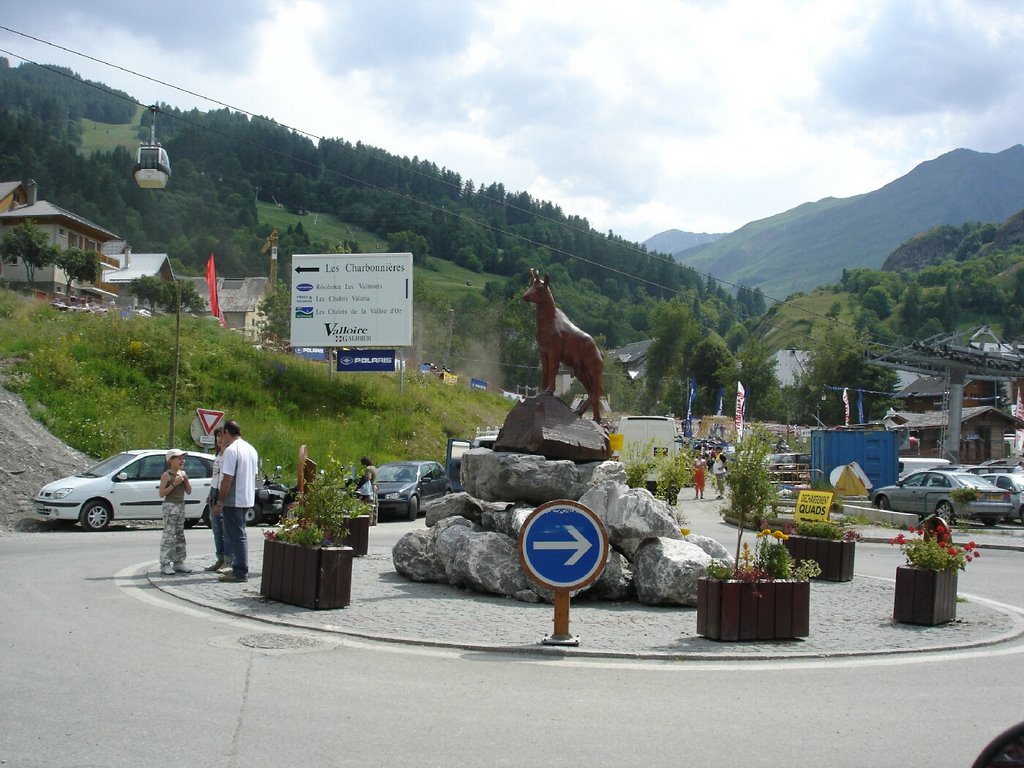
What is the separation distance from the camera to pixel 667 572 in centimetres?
1095

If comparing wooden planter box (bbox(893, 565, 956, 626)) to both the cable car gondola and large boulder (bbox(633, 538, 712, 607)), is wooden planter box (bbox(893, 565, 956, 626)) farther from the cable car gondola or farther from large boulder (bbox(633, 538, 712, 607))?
the cable car gondola

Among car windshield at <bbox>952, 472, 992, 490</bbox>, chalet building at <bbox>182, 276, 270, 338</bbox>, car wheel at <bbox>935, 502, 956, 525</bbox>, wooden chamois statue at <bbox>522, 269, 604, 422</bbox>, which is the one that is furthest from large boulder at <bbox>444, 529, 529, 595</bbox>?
chalet building at <bbox>182, 276, 270, 338</bbox>

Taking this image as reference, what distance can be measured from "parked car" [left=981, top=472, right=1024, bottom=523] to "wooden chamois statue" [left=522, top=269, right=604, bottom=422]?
753 inches

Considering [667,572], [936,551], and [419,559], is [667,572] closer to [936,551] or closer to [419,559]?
[936,551]

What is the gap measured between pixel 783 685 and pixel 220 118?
174 meters

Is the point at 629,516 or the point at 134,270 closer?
the point at 629,516

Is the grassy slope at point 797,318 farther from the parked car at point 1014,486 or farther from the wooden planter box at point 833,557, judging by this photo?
the wooden planter box at point 833,557

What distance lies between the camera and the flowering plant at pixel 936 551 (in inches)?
407

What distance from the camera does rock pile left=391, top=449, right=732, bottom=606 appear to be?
11.1 meters

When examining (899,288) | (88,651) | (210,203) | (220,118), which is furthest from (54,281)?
(899,288)

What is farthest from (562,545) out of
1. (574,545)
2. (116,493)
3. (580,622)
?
(116,493)

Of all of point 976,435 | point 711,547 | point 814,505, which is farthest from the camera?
point 976,435

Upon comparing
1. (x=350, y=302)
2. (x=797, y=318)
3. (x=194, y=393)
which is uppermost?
(x=797, y=318)

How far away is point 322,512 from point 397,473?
17.1m
